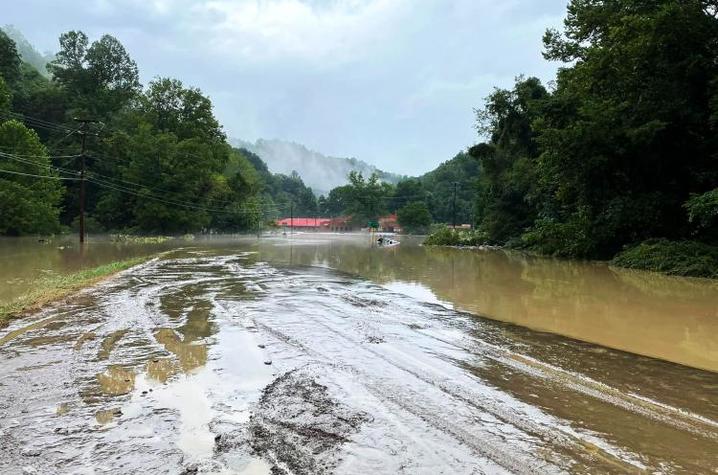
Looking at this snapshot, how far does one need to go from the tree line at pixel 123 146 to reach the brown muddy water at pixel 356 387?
4630 centimetres

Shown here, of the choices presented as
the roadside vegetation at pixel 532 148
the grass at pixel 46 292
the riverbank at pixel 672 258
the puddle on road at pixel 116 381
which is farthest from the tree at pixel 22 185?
the riverbank at pixel 672 258

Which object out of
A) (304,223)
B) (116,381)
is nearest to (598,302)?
(116,381)

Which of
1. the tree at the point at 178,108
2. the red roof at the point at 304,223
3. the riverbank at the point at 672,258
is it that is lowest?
the red roof at the point at 304,223

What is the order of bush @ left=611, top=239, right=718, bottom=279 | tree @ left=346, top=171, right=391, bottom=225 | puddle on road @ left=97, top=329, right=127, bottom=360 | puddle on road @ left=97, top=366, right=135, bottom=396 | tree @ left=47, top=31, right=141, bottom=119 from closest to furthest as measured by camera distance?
puddle on road @ left=97, top=366, right=135, bottom=396
puddle on road @ left=97, top=329, right=127, bottom=360
bush @ left=611, top=239, right=718, bottom=279
tree @ left=47, top=31, right=141, bottom=119
tree @ left=346, top=171, right=391, bottom=225

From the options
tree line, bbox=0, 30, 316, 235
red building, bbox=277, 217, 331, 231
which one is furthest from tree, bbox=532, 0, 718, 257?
red building, bbox=277, 217, 331, 231

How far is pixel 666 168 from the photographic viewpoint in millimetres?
23891

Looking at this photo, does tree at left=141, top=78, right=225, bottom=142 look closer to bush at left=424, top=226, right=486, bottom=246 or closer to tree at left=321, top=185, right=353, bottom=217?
bush at left=424, top=226, right=486, bottom=246

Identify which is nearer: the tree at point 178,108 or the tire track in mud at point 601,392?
the tire track in mud at point 601,392

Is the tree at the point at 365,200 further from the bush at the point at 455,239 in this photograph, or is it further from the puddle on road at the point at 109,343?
the puddle on road at the point at 109,343

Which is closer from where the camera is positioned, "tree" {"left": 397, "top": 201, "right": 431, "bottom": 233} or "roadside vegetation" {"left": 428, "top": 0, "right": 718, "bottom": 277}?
"roadside vegetation" {"left": 428, "top": 0, "right": 718, "bottom": 277}

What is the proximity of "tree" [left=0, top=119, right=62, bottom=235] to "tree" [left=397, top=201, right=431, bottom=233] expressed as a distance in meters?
71.0

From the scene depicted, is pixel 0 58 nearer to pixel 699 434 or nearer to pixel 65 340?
pixel 65 340

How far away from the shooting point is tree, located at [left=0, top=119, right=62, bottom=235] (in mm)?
42000

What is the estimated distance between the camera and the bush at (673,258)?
1798cm
